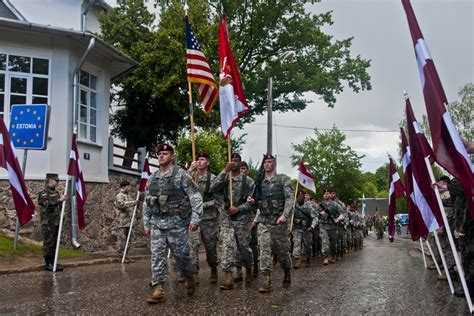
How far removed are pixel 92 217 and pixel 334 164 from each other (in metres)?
37.6

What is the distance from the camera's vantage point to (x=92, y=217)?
607 inches

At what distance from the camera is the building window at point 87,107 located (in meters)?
15.8

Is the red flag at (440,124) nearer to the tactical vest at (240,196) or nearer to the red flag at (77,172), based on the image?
the tactical vest at (240,196)

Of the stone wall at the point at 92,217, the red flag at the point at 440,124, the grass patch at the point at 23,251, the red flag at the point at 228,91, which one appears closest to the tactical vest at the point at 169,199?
the red flag at the point at 228,91

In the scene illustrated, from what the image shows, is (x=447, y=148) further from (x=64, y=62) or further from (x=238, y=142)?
(x=238, y=142)

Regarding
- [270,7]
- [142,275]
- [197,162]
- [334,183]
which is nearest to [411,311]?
[197,162]

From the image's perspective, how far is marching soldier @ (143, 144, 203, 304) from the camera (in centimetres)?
700

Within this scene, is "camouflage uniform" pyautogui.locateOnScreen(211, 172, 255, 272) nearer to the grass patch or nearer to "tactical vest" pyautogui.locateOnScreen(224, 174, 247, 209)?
"tactical vest" pyautogui.locateOnScreen(224, 174, 247, 209)

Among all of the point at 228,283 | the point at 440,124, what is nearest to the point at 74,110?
the point at 228,283

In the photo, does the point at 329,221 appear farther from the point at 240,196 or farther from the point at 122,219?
the point at 240,196

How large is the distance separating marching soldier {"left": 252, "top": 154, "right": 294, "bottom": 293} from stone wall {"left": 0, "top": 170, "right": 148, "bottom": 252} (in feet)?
24.4

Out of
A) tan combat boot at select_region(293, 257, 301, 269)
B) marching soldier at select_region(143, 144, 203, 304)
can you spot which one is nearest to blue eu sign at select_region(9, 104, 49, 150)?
marching soldier at select_region(143, 144, 203, 304)

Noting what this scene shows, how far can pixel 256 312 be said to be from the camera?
20.4ft

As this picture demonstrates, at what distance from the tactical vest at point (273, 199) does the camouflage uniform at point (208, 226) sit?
Result: 0.77 meters
